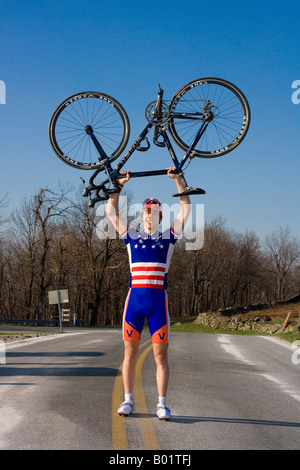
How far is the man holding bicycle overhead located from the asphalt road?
0.38 metres

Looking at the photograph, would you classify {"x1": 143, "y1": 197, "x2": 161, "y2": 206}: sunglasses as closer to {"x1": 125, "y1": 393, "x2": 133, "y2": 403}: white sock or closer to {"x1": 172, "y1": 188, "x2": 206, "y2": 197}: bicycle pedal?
{"x1": 172, "y1": 188, "x2": 206, "y2": 197}: bicycle pedal

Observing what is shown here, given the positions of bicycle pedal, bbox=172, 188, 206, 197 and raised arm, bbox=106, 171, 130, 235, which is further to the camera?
bicycle pedal, bbox=172, 188, 206, 197

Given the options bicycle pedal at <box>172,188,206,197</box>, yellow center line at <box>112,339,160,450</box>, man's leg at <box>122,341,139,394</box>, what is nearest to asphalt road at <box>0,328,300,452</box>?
yellow center line at <box>112,339,160,450</box>

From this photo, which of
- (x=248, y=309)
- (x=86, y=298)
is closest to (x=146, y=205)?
(x=248, y=309)

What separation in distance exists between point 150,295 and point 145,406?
1.27 metres

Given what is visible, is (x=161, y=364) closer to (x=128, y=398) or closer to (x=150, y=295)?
(x=128, y=398)

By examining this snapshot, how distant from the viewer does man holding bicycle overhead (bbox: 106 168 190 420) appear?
5527 mm

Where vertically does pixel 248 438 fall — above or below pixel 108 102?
below

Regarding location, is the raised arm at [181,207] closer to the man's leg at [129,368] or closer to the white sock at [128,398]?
the man's leg at [129,368]

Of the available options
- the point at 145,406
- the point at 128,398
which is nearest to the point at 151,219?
the point at 128,398

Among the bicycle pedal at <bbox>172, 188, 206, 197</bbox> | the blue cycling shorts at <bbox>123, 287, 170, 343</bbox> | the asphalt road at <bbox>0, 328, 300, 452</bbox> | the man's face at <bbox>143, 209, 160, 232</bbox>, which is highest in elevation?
the bicycle pedal at <bbox>172, 188, 206, 197</bbox>
